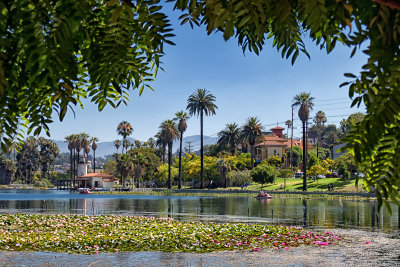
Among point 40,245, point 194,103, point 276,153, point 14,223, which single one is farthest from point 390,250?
point 276,153

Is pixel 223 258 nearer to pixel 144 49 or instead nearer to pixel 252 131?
pixel 144 49

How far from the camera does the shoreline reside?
17.1m

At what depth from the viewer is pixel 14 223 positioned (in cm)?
2731

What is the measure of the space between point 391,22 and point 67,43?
194 centimetres

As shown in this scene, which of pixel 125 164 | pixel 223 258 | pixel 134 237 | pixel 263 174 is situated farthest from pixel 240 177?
pixel 223 258

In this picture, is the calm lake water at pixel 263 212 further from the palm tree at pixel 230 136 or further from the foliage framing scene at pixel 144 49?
the palm tree at pixel 230 136

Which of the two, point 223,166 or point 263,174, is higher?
point 223,166

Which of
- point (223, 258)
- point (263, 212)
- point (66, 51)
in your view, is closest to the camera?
point (66, 51)

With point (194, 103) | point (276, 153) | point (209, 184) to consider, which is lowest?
point (209, 184)

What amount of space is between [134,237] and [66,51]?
20.4 meters

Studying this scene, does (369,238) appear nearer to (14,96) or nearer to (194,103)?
(14,96)

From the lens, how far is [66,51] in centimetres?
271

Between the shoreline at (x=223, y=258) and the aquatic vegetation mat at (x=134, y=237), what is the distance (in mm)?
819

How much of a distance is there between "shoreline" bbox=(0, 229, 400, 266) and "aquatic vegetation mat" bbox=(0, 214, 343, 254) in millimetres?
819
